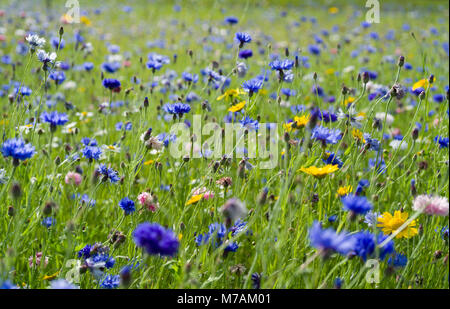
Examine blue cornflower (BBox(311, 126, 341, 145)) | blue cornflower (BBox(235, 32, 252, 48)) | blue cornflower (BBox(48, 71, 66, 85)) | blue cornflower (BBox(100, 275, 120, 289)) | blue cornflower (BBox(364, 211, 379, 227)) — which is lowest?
blue cornflower (BBox(100, 275, 120, 289))

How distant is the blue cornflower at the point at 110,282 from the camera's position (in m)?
1.10

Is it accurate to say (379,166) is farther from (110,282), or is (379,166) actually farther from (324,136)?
(110,282)

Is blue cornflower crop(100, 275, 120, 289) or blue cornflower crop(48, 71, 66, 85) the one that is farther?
blue cornflower crop(48, 71, 66, 85)

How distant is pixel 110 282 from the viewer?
1.11 metres

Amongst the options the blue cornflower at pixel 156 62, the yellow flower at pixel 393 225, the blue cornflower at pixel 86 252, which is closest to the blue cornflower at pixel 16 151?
the blue cornflower at pixel 86 252

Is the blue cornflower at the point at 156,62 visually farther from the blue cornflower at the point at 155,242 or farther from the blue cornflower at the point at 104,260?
the blue cornflower at the point at 155,242

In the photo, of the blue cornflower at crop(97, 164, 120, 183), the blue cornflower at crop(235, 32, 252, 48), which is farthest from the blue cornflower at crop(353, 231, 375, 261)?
the blue cornflower at crop(235, 32, 252, 48)

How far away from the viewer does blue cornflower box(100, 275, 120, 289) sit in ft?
3.60

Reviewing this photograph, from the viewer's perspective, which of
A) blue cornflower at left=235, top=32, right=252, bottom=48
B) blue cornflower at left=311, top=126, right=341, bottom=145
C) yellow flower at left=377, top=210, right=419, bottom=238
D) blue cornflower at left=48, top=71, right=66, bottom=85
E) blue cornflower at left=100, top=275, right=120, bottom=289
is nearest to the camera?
blue cornflower at left=100, top=275, right=120, bottom=289

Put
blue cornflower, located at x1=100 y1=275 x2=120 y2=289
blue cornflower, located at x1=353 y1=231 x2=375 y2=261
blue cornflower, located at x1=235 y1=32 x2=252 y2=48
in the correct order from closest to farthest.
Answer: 1. blue cornflower, located at x1=353 y1=231 x2=375 y2=261
2. blue cornflower, located at x1=100 y1=275 x2=120 y2=289
3. blue cornflower, located at x1=235 y1=32 x2=252 y2=48

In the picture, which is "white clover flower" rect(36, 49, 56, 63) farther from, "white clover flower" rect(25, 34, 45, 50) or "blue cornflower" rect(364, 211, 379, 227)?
"blue cornflower" rect(364, 211, 379, 227)

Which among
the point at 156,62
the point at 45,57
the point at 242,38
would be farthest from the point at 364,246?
the point at 156,62
